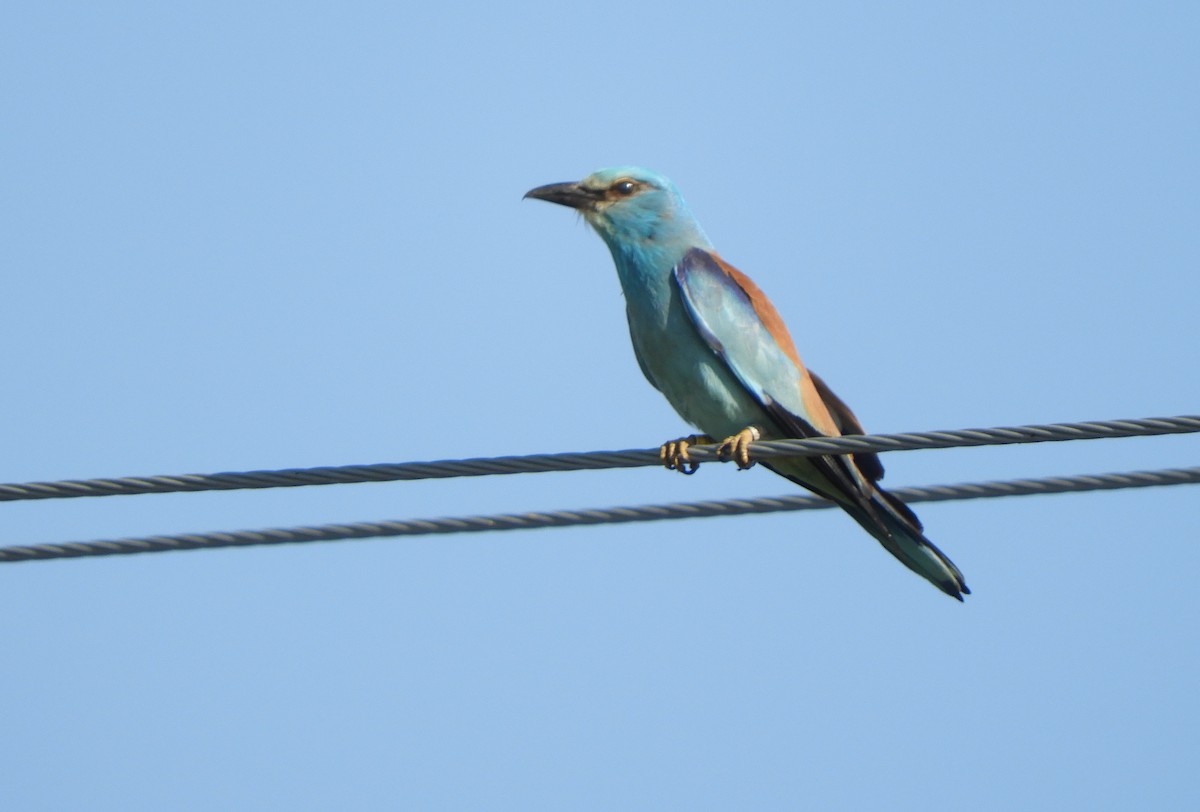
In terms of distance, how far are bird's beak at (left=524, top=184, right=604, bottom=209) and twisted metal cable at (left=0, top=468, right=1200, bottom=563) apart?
110 inches

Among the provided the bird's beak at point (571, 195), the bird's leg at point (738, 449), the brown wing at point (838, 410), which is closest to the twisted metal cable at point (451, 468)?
the bird's leg at point (738, 449)

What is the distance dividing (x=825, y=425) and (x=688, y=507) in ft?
5.98

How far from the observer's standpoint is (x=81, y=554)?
5242 mm

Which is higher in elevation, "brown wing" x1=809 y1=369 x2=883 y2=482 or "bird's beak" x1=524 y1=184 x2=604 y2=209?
"bird's beak" x1=524 y1=184 x2=604 y2=209

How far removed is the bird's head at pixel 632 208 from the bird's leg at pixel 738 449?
1139 millimetres

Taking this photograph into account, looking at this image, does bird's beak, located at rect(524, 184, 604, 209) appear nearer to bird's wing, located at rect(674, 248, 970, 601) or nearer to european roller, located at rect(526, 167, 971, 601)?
european roller, located at rect(526, 167, 971, 601)

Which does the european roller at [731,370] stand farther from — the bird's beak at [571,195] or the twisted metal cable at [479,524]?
the twisted metal cable at [479,524]

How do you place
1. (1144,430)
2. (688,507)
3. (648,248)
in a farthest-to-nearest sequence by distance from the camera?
(648,248) → (688,507) → (1144,430)

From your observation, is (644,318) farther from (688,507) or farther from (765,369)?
(688,507)

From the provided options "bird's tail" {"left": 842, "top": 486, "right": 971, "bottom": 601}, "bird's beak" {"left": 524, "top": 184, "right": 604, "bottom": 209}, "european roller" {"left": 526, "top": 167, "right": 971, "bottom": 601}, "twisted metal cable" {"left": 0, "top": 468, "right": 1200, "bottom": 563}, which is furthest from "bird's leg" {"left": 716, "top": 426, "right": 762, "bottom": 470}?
"bird's beak" {"left": 524, "top": 184, "right": 604, "bottom": 209}

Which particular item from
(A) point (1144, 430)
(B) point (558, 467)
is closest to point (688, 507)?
(B) point (558, 467)

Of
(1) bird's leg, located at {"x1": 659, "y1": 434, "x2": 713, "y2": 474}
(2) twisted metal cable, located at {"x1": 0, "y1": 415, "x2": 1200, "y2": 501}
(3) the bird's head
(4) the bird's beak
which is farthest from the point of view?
(4) the bird's beak

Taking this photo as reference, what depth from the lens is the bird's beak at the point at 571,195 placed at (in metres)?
7.88

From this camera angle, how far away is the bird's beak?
25.8ft
